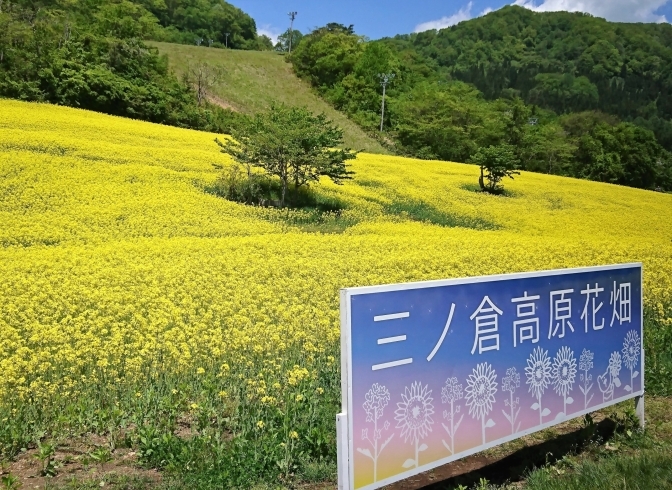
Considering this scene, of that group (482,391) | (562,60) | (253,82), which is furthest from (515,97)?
(562,60)

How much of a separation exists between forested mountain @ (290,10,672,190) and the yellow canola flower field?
7.37 m

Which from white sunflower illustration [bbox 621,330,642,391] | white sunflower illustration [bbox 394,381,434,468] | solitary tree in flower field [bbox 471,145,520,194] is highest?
solitary tree in flower field [bbox 471,145,520,194]

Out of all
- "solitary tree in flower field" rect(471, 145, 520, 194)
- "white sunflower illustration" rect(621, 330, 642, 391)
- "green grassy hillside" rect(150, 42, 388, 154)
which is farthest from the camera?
"green grassy hillside" rect(150, 42, 388, 154)

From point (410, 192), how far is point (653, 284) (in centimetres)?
1291

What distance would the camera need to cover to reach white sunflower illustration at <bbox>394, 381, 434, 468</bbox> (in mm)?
3646

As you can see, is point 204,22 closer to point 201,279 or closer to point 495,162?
point 495,162

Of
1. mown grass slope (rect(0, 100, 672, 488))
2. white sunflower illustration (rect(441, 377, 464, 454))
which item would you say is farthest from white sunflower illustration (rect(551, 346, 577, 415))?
mown grass slope (rect(0, 100, 672, 488))

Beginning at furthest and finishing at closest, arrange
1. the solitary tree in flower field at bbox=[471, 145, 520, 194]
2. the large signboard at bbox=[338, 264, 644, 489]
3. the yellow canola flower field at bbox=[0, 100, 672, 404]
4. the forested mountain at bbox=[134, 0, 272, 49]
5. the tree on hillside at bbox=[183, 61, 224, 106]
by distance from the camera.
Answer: the forested mountain at bbox=[134, 0, 272, 49] → the tree on hillside at bbox=[183, 61, 224, 106] → the solitary tree in flower field at bbox=[471, 145, 520, 194] → the yellow canola flower field at bbox=[0, 100, 672, 404] → the large signboard at bbox=[338, 264, 644, 489]

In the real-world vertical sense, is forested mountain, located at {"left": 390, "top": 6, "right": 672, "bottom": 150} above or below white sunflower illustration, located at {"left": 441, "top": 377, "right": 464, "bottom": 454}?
above

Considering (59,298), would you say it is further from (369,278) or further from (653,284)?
(653,284)

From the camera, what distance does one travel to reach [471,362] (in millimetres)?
4090

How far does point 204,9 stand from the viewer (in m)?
107

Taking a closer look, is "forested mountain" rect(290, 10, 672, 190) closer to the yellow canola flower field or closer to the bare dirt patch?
the yellow canola flower field

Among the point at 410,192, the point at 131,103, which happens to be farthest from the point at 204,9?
the point at 410,192
